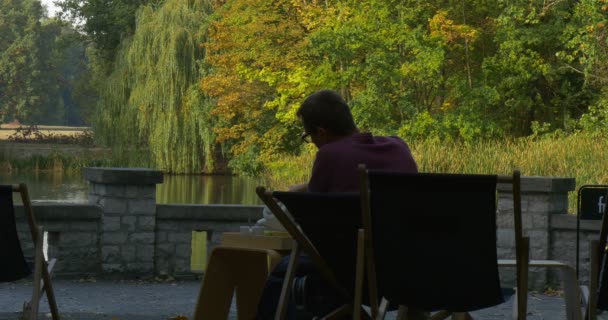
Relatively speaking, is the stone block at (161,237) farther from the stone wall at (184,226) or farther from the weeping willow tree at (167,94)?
the weeping willow tree at (167,94)

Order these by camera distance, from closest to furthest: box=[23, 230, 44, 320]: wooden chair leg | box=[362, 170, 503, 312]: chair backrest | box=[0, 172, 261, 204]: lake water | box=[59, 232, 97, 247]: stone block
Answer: box=[362, 170, 503, 312]: chair backrest, box=[23, 230, 44, 320]: wooden chair leg, box=[59, 232, 97, 247]: stone block, box=[0, 172, 261, 204]: lake water

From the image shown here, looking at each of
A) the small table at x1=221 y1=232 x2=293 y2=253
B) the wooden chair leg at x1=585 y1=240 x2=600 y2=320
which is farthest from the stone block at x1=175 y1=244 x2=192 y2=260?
the wooden chair leg at x1=585 y1=240 x2=600 y2=320

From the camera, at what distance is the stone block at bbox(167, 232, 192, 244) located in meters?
9.35

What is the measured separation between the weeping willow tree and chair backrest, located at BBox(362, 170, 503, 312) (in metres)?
26.7

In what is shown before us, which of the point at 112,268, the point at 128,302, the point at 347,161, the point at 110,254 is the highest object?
the point at 347,161

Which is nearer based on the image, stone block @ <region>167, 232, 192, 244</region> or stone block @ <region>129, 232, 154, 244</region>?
stone block @ <region>129, 232, 154, 244</region>

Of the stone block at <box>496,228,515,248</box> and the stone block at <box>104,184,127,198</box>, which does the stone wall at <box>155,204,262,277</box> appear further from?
the stone block at <box>496,228,515,248</box>

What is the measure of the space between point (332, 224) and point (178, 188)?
80.4 ft

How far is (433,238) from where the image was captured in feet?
13.2

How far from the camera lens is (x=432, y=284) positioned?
4.07 meters

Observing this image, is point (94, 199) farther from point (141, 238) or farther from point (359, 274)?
point (359, 274)

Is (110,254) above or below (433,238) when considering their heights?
Answer: below

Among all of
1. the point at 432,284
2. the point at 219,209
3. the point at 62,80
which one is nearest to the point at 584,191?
the point at 432,284

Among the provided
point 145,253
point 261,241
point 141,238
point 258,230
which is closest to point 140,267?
point 145,253
